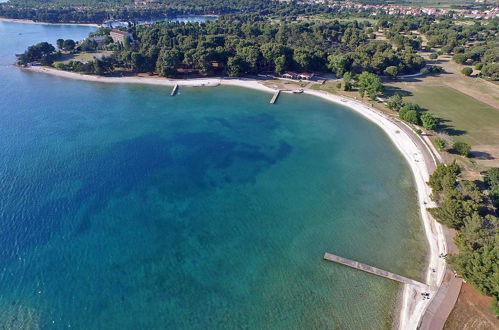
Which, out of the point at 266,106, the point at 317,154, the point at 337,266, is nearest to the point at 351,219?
the point at 337,266

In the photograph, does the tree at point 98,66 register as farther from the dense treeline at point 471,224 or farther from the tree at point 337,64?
the dense treeline at point 471,224

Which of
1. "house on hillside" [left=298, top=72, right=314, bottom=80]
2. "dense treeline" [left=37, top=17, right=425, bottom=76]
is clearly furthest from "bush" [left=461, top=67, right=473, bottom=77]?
"house on hillside" [left=298, top=72, right=314, bottom=80]

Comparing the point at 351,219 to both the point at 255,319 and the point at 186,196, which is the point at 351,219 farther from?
the point at 186,196

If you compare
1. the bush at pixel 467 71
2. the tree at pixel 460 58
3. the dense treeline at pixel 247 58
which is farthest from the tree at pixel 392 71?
the tree at pixel 460 58

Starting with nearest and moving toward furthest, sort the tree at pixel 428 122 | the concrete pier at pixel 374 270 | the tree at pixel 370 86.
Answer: the concrete pier at pixel 374 270 < the tree at pixel 428 122 < the tree at pixel 370 86

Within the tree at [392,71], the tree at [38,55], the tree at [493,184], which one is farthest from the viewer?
the tree at [38,55]

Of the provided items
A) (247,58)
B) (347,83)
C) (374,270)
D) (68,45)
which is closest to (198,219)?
(374,270)
